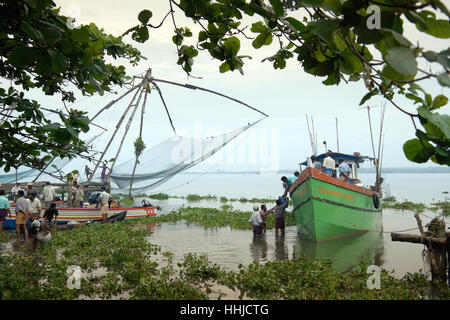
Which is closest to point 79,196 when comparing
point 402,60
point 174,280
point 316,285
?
point 174,280

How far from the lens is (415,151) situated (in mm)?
1420

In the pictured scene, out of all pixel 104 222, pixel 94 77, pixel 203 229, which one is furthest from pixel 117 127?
pixel 94 77

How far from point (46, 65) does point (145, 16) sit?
1.02 metres

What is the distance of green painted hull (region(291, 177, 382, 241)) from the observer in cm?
987

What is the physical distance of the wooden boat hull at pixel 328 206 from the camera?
32.2ft

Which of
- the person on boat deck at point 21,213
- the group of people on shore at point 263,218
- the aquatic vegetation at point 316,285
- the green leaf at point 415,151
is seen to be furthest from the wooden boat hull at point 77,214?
the green leaf at point 415,151

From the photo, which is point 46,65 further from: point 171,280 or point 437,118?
point 171,280

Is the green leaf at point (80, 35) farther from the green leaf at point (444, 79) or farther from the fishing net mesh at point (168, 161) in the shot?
the fishing net mesh at point (168, 161)

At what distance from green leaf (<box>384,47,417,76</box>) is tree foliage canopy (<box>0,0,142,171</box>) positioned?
56.1 inches

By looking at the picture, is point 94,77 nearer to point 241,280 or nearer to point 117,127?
point 241,280

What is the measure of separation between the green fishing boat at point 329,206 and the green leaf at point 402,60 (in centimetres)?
888

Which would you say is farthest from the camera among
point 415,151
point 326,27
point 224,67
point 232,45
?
point 224,67

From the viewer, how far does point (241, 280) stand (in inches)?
233

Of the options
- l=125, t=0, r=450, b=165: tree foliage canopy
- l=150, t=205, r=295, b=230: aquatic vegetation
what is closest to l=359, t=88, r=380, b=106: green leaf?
l=125, t=0, r=450, b=165: tree foliage canopy
